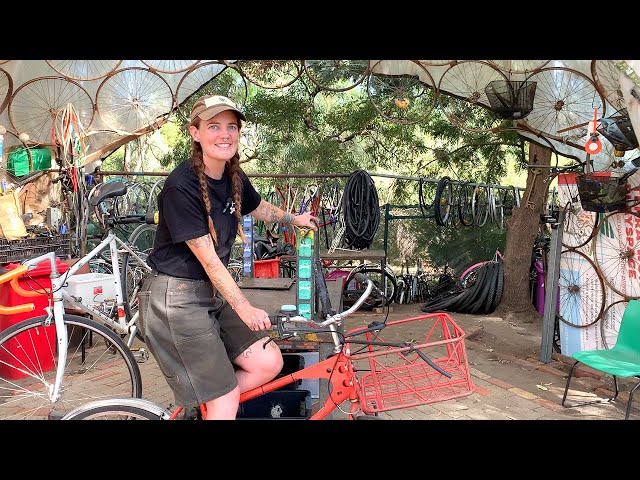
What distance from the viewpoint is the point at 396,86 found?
8359 millimetres

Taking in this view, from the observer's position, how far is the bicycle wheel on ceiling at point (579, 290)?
5.32 meters

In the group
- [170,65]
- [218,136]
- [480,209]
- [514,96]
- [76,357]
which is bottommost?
[76,357]

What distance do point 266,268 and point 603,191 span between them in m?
3.65

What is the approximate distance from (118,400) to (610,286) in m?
4.20

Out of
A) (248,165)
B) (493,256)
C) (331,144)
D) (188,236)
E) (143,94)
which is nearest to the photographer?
(188,236)

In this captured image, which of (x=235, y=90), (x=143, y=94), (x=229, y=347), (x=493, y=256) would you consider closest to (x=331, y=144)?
(x=235, y=90)

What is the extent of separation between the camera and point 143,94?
7484 mm

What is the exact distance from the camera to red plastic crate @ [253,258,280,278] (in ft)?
22.1

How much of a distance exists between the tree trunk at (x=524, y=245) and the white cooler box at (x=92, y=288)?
16.0 feet

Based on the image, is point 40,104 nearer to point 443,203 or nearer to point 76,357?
point 76,357

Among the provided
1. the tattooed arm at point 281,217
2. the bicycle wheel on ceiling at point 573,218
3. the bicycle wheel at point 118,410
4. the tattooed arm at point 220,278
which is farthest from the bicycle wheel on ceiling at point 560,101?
the bicycle wheel at point 118,410

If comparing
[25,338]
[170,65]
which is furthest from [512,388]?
[170,65]

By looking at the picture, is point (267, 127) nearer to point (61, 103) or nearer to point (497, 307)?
point (61, 103)

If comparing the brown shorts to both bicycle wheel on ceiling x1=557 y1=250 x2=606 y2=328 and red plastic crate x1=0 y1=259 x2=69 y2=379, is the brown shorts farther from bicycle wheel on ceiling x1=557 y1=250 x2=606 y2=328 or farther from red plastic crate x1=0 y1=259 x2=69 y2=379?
bicycle wheel on ceiling x1=557 y1=250 x2=606 y2=328
